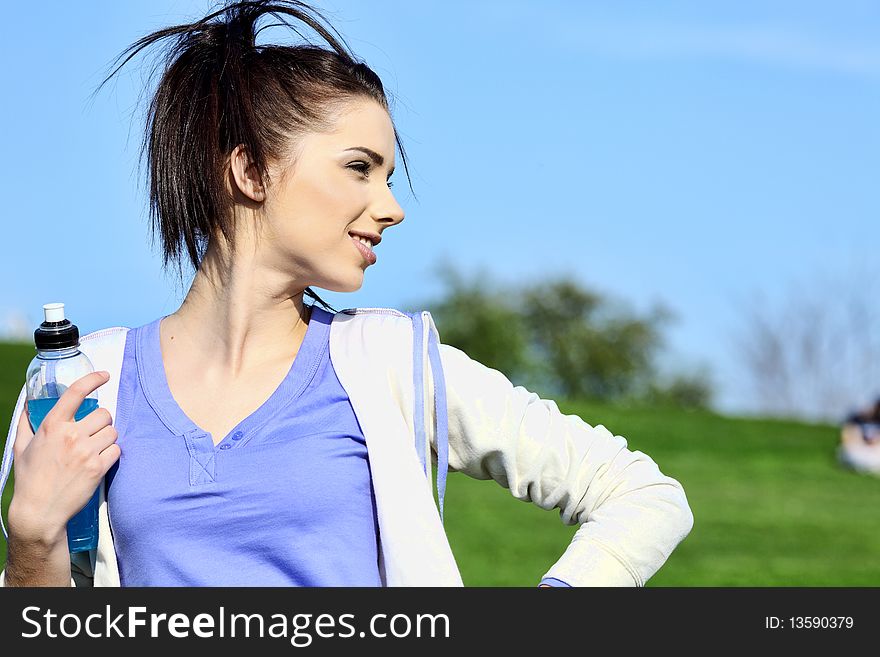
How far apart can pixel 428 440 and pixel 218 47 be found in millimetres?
894

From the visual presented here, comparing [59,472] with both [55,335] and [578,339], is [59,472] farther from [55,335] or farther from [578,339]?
[578,339]

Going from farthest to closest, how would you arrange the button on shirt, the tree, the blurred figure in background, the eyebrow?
the tree < the blurred figure in background < the eyebrow < the button on shirt

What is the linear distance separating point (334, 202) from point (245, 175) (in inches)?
8.4

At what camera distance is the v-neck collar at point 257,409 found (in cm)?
225

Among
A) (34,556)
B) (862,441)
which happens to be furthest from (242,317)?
(862,441)

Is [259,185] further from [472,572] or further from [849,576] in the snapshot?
[849,576]

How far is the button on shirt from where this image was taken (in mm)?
2170

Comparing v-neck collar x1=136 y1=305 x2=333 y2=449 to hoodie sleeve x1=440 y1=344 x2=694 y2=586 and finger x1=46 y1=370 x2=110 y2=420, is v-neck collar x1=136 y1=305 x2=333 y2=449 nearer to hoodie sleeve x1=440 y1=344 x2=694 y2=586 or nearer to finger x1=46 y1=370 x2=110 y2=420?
finger x1=46 y1=370 x2=110 y2=420

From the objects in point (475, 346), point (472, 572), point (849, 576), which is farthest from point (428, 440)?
point (475, 346)

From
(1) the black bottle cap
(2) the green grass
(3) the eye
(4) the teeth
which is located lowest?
(1) the black bottle cap

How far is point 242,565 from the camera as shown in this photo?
2170mm

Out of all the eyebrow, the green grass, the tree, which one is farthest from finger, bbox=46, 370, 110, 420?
the tree

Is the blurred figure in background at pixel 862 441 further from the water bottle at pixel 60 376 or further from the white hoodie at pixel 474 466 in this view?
the water bottle at pixel 60 376

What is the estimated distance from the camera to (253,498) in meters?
2.17
